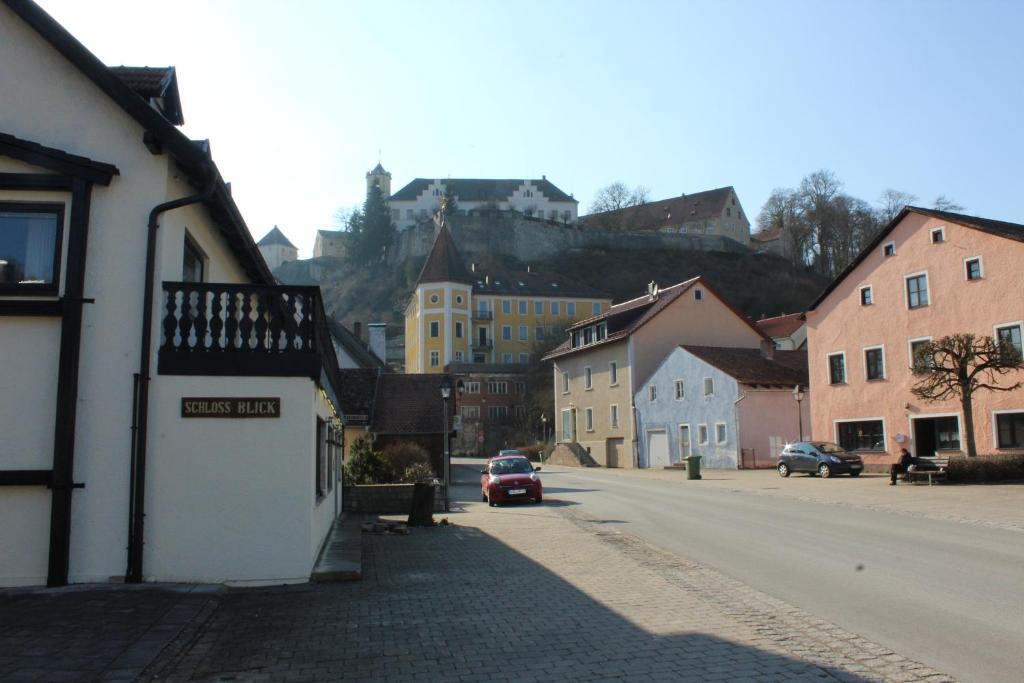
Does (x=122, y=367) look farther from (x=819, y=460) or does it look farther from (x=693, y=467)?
(x=819, y=460)

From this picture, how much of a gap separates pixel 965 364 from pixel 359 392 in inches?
902

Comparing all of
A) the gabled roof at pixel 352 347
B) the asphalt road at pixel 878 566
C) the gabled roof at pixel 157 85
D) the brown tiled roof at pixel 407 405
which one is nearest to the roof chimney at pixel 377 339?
the gabled roof at pixel 352 347

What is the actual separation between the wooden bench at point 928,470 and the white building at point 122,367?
2370cm

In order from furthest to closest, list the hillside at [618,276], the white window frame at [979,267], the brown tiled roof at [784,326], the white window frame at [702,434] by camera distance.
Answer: the hillside at [618,276] → the brown tiled roof at [784,326] → the white window frame at [702,434] → the white window frame at [979,267]

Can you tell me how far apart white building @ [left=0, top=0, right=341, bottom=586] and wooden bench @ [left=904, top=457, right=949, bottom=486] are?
23703 mm

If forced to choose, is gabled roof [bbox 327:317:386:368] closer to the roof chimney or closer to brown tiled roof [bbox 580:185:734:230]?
the roof chimney

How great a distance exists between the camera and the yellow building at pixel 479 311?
9775 centimetres

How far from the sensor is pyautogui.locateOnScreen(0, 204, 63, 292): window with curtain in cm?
977

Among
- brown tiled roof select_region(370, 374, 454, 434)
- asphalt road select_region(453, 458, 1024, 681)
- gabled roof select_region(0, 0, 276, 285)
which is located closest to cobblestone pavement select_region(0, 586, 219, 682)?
gabled roof select_region(0, 0, 276, 285)

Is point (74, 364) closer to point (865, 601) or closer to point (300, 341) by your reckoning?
point (300, 341)

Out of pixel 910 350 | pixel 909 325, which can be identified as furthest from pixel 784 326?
pixel 910 350

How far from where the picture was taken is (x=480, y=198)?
13700cm

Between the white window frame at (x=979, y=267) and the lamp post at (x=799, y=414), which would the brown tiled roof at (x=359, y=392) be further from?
the white window frame at (x=979, y=267)

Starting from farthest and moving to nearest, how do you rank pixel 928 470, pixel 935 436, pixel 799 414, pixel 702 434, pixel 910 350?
pixel 702 434, pixel 799 414, pixel 910 350, pixel 935 436, pixel 928 470
